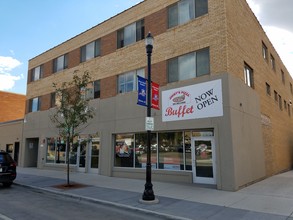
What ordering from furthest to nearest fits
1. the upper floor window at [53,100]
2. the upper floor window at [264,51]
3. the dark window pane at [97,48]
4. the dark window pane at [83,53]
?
the upper floor window at [53,100] → the dark window pane at [83,53] → the upper floor window at [264,51] → the dark window pane at [97,48]

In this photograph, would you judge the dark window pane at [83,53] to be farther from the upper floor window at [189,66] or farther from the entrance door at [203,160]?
the entrance door at [203,160]

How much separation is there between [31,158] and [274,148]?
21.2 meters

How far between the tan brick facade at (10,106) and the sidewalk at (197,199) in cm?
2931

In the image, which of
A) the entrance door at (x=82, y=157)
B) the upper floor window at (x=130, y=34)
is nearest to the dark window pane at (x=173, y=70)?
the upper floor window at (x=130, y=34)

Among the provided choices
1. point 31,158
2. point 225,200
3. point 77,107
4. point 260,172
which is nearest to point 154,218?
point 225,200

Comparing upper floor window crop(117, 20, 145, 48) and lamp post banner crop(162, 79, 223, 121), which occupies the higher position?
upper floor window crop(117, 20, 145, 48)

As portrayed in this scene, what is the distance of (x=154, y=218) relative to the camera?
816cm

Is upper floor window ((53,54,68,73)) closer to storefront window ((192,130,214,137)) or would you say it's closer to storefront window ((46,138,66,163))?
storefront window ((46,138,66,163))

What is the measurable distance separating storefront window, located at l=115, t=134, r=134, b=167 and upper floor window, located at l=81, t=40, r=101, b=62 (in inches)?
262

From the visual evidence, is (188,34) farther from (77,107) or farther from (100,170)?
(100,170)

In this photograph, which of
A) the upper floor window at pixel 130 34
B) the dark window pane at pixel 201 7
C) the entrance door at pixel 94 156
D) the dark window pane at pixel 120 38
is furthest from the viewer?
the entrance door at pixel 94 156

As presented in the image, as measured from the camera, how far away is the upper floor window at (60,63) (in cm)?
2316

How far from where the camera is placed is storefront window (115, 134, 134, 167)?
55.9 feet

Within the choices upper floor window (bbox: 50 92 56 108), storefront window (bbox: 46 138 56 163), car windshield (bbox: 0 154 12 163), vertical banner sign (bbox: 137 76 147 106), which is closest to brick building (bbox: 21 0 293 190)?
storefront window (bbox: 46 138 56 163)
